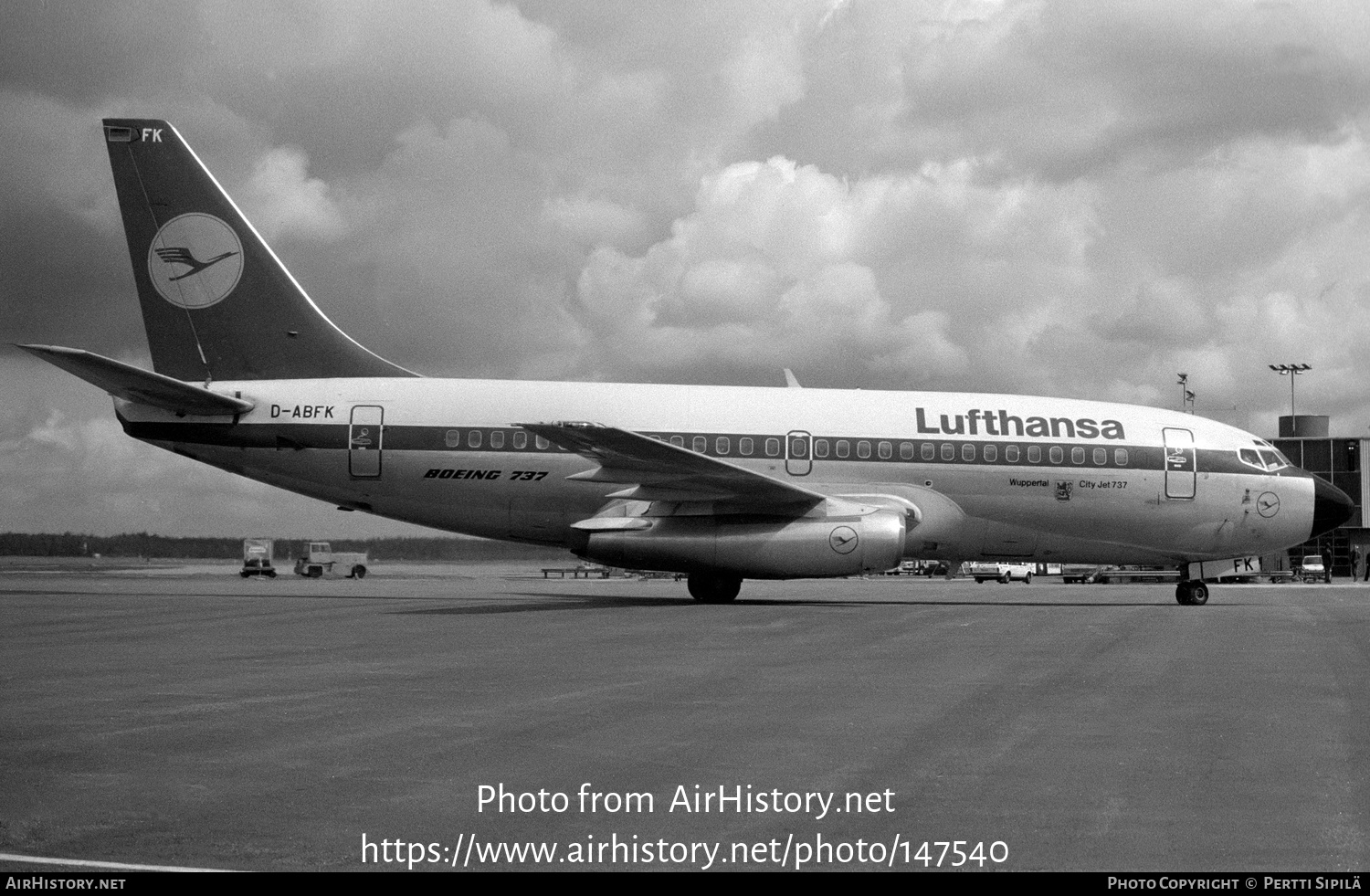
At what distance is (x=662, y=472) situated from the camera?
23000 millimetres

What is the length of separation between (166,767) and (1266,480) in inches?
948

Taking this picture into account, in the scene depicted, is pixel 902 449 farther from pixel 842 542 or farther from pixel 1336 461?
pixel 1336 461

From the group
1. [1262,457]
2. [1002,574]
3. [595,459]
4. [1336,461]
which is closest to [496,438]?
[595,459]

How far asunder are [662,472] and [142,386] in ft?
31.8

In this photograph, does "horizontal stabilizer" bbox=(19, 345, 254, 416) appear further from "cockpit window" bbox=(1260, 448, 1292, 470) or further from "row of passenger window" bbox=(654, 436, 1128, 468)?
"cockpit window" bbox=(1260, 448, 1292, 470)

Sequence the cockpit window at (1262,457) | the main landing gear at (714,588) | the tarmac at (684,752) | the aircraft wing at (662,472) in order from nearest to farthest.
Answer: the tarmac at (684,752) → the aircraft wing at (662,472) → the main landing gear at (714,588) → the cockpit window at (1262,457)

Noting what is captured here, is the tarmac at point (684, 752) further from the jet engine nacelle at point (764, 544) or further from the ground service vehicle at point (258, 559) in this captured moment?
the ground service vehicle at point (258, 559)

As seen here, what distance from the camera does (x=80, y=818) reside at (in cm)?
601

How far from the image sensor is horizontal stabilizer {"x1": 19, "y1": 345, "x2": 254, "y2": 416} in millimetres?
22328

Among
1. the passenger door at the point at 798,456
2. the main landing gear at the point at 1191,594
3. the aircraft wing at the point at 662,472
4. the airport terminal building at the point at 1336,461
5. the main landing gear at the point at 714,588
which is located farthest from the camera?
the airport terminal building at the point at 1336,461

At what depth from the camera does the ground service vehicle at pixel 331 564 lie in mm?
58844

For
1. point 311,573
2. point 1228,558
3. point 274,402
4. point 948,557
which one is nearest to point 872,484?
point 948,557

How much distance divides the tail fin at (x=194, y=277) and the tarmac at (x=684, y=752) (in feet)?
33.7

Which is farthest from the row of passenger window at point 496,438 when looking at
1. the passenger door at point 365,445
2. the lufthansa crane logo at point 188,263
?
the lufthansa crane logo at point 188,263
